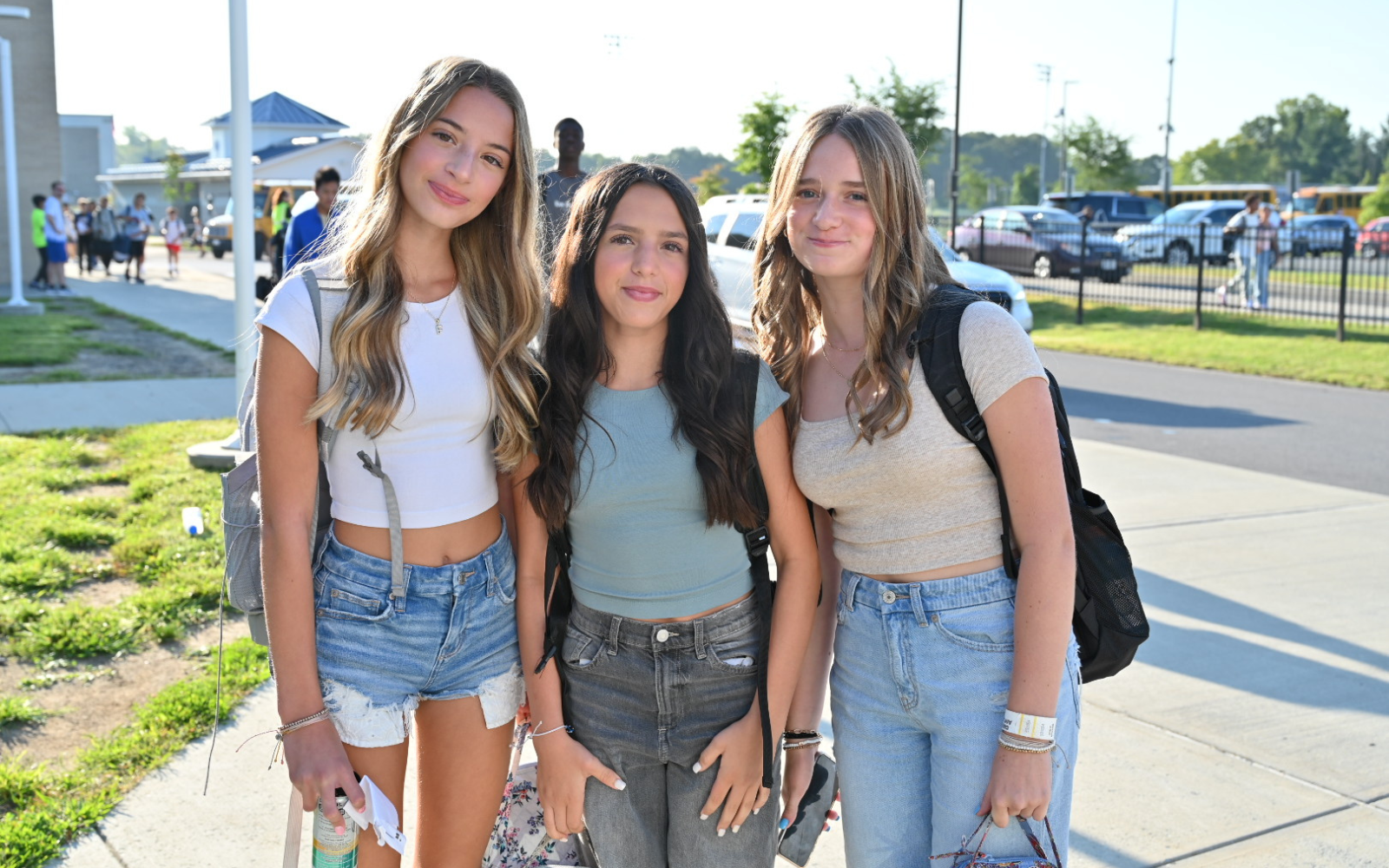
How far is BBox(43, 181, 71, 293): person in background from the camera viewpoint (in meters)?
21.8

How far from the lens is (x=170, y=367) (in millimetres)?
12766

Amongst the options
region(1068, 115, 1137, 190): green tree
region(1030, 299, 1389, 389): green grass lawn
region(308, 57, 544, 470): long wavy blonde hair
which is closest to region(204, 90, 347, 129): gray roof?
region(1068, 115, 1137, 190): green tree

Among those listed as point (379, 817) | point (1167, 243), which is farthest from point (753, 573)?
point (1167, 243)

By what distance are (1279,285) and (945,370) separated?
879 inches

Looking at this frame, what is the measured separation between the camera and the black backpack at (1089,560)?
7.25ft

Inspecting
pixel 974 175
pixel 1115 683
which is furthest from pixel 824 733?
pixel 974 175

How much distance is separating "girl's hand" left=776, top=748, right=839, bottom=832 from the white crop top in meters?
0.85

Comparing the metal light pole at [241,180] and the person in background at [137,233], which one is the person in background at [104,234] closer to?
the person in background at [137,233]

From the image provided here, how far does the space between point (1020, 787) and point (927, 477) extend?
0.58 meters

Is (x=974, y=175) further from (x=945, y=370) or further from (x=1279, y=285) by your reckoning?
(x=945, y=370)

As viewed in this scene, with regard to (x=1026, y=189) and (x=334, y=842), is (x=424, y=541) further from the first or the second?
(x=1026, y=189)

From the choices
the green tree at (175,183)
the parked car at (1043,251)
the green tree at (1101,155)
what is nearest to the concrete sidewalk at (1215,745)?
the parked car at (1043,251)

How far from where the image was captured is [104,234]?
29297 mm

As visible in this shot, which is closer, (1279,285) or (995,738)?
(995,738)
